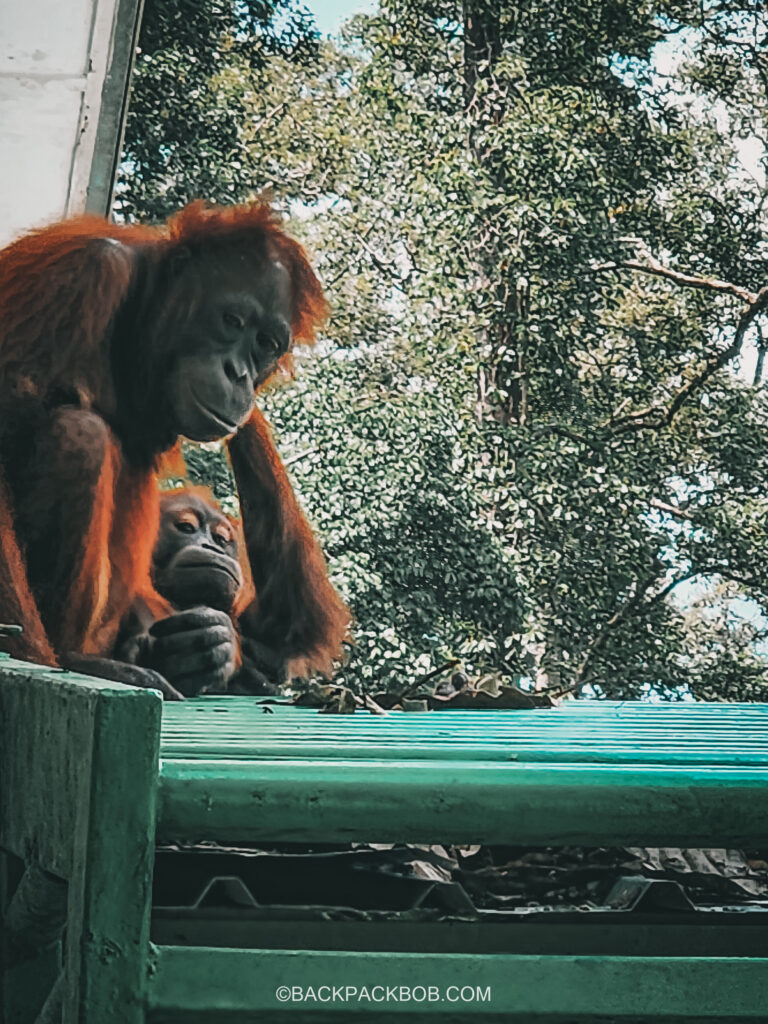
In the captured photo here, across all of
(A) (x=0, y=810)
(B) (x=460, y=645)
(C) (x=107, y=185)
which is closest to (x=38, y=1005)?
(A) (x=0, y=810)

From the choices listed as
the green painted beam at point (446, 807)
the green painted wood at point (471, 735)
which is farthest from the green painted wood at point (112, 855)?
the green painted wood at point (471, 735)

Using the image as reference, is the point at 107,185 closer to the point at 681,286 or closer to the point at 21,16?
the point at 21,16

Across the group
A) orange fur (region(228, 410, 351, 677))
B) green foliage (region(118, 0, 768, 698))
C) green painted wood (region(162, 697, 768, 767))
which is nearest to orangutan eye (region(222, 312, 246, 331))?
orange fur (region(228, 410, 351, 677))

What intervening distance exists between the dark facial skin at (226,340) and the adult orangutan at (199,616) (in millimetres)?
189

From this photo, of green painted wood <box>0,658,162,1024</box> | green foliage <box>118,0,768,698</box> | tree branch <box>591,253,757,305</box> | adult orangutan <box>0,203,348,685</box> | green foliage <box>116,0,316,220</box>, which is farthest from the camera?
tree branch <box>591,253,757,305</box>

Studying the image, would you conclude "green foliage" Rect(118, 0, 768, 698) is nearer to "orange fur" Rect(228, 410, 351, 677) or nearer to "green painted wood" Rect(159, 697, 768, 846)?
"orange fur" Rect(228, 410, 351, 677)

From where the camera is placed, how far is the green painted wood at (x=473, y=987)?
69 cm

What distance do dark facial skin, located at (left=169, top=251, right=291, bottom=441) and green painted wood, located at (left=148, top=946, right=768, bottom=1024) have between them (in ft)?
5.15

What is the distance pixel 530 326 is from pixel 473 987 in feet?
22.4

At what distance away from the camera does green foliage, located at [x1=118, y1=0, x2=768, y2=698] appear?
710cm

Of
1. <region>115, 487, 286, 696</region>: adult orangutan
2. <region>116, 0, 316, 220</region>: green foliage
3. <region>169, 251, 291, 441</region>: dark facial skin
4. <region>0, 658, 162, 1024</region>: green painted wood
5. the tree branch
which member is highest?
<region>116, 0, 316, 220</region>: green foliage

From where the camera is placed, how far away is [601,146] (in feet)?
26.2

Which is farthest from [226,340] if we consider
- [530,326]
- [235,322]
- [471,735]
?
[530,326]

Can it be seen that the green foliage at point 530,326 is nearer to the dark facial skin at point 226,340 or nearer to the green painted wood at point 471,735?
the dark facial skin at point 226,340
